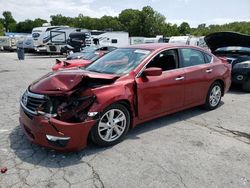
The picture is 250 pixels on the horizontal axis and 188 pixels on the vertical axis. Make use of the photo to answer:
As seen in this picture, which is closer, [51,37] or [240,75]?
[240,75]

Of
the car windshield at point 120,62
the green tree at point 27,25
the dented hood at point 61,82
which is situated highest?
the green tree at point 27,25

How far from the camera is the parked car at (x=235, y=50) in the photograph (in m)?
8.00

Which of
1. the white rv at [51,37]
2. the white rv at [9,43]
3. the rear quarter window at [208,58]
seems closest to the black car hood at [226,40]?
the rear quarter window at [208,58]

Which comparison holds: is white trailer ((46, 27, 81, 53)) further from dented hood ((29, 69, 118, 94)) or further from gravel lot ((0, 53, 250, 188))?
dented hood ((29, 69, 118, 94))

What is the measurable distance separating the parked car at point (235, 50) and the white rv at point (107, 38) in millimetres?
17967

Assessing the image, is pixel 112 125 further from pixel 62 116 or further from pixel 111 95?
pixel 62 116

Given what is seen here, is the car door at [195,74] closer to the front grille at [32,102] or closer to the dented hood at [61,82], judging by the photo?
the dented hood at [61,82]

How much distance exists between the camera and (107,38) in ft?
91.5

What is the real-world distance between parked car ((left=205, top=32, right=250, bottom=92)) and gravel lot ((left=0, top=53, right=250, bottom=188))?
319cm

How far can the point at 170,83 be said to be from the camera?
4.78 m

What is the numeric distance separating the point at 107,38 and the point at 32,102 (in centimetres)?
2475

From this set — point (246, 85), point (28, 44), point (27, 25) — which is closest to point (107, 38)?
point (28, 44)

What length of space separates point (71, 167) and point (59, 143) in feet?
1.18

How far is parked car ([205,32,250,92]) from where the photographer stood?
8000mm
